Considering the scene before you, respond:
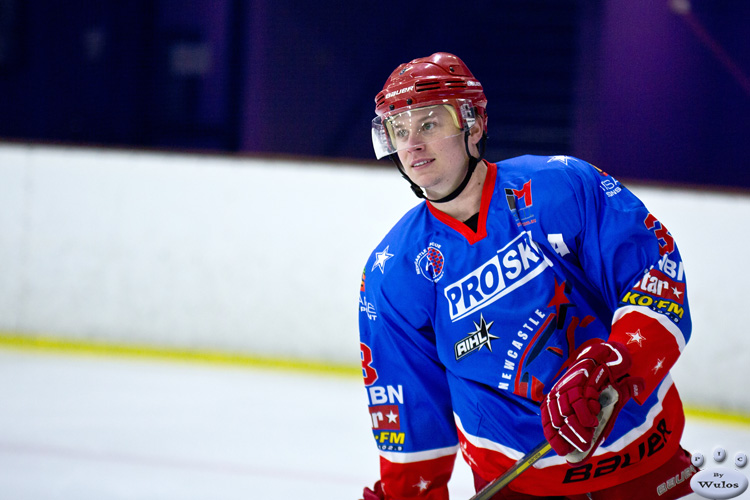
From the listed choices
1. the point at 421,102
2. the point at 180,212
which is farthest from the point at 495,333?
the point at 180,212

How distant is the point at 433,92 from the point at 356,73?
314cm

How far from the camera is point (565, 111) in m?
4.44

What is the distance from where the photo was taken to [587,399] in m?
1.34

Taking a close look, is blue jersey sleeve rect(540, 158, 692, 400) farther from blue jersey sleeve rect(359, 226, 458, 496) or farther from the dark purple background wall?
the dark purple background wall

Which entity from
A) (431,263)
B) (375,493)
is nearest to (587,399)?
(431,263)

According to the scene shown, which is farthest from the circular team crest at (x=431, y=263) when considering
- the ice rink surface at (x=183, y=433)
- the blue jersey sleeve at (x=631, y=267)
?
the ice rink surface at (x=183, y=433)

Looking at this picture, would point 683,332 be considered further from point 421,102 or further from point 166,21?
point 166,21

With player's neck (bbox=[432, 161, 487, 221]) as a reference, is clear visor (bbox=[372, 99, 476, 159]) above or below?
above

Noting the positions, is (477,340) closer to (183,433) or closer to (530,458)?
(530,458)

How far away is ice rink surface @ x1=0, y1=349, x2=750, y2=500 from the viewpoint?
281 cm

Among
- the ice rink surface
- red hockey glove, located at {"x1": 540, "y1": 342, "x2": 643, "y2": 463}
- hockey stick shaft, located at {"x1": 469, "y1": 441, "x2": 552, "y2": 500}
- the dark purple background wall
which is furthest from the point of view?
the dark purple background wall

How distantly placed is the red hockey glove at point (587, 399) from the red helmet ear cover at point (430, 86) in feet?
1.85

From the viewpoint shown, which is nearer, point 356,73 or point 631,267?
point 631,267

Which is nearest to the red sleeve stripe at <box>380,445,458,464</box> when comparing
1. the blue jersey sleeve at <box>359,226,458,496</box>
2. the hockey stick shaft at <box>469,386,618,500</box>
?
the blue jersey sleeve at <box>359,226,458,496</box>
